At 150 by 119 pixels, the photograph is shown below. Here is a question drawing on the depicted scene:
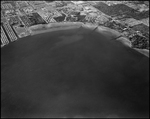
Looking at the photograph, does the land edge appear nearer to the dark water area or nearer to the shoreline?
the shoreline

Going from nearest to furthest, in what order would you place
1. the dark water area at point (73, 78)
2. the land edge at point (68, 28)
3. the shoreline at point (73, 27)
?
the dark water area at point (73, 78)
the shoreline at point (73, 27)
the land edge at point (68, 28)

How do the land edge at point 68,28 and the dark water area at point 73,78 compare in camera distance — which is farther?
the land edge at point 68,28

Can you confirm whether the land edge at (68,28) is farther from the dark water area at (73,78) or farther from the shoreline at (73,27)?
the dark water area at (73,78)

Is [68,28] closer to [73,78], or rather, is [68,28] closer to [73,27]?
[73,27]

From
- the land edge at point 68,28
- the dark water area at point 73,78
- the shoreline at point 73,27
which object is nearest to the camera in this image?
the dark water area at point 73,78

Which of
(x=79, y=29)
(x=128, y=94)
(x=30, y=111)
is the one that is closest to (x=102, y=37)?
(x=79, y=29)

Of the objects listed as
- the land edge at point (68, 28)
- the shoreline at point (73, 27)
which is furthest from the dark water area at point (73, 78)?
the land edge at point (68, 28)

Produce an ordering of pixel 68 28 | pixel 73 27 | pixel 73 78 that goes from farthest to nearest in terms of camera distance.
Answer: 1. pixel 73 27
2. pixel 68 28
3. pixel 73 78

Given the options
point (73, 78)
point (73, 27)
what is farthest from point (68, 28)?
point (73, 78)

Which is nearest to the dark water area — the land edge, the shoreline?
the shoreline
